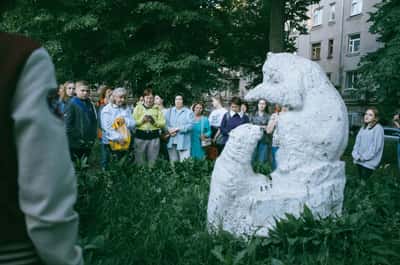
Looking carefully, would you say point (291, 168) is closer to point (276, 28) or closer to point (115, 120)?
point (115, 120)

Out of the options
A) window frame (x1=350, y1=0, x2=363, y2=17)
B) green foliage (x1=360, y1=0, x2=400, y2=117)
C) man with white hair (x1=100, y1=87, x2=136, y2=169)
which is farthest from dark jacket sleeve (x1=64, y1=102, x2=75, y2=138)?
window frame (x1=350, y1=0, x2=363, y2=17)

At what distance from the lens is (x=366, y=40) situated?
33969 mm

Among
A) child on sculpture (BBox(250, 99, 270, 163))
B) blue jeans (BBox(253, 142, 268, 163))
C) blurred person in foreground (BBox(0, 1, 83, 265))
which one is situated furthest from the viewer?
blue jeans (BBox(253, 142, 268, 163))

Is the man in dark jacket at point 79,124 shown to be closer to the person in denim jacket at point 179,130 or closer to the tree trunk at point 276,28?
the person in denim jacket at point 179,130

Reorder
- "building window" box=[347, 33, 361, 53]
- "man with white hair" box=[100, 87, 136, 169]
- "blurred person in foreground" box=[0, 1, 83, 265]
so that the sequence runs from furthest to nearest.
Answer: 1. "building window" box=[347, 33, 361, 53]
2. "man with white hair" box=[100, 87, 136, 169]
3. "blurred person in foreground" box=[0, 1, 83, 265]

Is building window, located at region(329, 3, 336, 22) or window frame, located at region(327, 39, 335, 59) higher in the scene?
building window, located at region(329, 3, 336, 22)

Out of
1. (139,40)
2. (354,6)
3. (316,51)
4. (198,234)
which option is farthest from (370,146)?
(316,51)

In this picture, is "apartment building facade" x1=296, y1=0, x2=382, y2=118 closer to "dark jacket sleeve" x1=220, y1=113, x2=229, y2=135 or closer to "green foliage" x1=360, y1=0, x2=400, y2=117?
"green foliage" x1=360, y1=0, x2=400, y2=117

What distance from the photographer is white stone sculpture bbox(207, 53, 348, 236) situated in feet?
14.7

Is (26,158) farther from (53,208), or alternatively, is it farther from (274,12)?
(274,12)

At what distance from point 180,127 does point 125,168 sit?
7.70 feet

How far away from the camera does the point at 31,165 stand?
3.78 ft

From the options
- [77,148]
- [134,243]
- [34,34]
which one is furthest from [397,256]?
[34,34]

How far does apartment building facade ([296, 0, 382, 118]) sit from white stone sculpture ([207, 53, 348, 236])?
97.1ft
